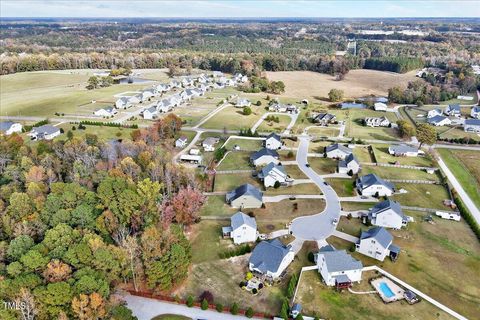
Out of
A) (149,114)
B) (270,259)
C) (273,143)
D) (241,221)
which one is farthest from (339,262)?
(149,114)

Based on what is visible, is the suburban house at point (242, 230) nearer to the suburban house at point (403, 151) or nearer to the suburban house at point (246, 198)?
the suburban house at point (246, 198)

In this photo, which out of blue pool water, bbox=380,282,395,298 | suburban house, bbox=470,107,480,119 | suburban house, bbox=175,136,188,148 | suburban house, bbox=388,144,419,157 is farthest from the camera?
suburban house, bbox=470,107,480,119

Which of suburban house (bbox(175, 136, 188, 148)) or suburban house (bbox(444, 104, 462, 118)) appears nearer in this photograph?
suburban house (bbox(175, 136, 188, 148))

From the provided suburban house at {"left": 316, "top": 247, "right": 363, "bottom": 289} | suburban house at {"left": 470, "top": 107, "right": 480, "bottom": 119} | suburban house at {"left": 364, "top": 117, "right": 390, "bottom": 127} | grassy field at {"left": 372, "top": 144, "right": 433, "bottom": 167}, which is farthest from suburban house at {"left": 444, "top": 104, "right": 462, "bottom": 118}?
suburban house at {"left": 316, "top": 247, "right": 363, "bottom": 289}

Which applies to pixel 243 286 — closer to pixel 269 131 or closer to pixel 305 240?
pixel 305 240

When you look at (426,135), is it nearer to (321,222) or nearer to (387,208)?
(387,208)

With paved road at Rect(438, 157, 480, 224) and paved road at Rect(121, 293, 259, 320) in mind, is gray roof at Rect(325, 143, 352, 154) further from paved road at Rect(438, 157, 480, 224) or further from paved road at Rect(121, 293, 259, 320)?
paved road at Rect(121, 293, 259, 320)

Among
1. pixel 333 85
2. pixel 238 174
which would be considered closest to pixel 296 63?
pixel 333 85
